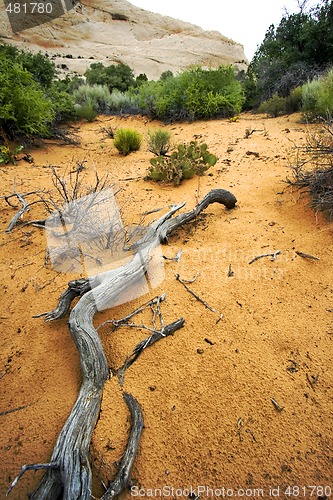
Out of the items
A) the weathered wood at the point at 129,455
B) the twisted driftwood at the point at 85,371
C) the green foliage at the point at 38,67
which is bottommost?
the weathered wood at the point at 129,455

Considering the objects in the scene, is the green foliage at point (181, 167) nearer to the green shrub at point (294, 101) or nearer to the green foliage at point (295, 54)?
the green shrub at point (294, 101)

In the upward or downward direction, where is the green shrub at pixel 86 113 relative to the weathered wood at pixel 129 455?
upward

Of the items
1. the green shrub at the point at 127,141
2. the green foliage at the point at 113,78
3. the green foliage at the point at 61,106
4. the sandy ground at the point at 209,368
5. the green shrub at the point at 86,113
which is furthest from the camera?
the green foliage at the point at 113,78

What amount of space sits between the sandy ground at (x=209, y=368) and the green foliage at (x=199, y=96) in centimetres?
621

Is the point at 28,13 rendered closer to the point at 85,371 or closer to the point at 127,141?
the point at 127,141

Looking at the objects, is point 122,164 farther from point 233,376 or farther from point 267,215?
point 233,376

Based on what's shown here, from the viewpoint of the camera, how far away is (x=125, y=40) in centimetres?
2702

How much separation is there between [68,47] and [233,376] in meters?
30.4

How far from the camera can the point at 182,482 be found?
1.10 meters

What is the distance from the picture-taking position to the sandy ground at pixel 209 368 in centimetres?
114

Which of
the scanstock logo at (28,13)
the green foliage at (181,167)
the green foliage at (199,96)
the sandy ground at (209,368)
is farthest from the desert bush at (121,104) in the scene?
the scanstock logo at (28,13)

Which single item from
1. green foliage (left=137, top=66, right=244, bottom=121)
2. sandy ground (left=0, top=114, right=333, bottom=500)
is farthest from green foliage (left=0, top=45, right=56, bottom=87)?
sandy ground (left=0, top=114, right=333, bottom=500)

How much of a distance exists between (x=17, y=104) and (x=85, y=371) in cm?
563

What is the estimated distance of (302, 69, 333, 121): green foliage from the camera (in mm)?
5303
